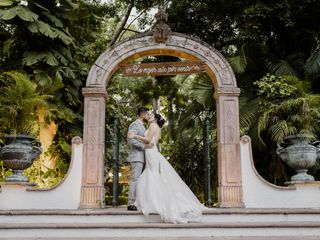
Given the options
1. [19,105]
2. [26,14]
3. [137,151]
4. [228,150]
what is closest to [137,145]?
[137,151]

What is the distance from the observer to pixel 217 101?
22.7 feet

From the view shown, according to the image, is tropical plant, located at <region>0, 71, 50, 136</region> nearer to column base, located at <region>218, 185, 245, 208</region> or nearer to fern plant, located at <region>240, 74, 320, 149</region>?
column base, located at <region>218, 185, 245, 208</region>

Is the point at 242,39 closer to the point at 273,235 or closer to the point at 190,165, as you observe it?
the point at 190,165

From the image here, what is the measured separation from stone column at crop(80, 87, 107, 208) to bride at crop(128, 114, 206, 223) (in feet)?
2.63

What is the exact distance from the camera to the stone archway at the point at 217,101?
6492 millimetres

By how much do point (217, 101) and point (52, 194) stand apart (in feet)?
10.7

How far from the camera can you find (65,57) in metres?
9.14

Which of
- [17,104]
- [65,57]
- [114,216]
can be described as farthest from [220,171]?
[65,57]

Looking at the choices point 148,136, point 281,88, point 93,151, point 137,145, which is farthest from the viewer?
point 281,88

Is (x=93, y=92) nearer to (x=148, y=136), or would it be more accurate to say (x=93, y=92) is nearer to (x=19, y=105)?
(x=19, y=105)

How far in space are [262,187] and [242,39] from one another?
436cm

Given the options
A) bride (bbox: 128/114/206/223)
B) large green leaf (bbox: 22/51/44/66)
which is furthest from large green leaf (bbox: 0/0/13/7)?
bride (bbox: 128/114/206/223)

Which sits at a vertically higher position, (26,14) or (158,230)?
(26,14)

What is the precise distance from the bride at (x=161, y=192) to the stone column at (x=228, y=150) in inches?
31.1
